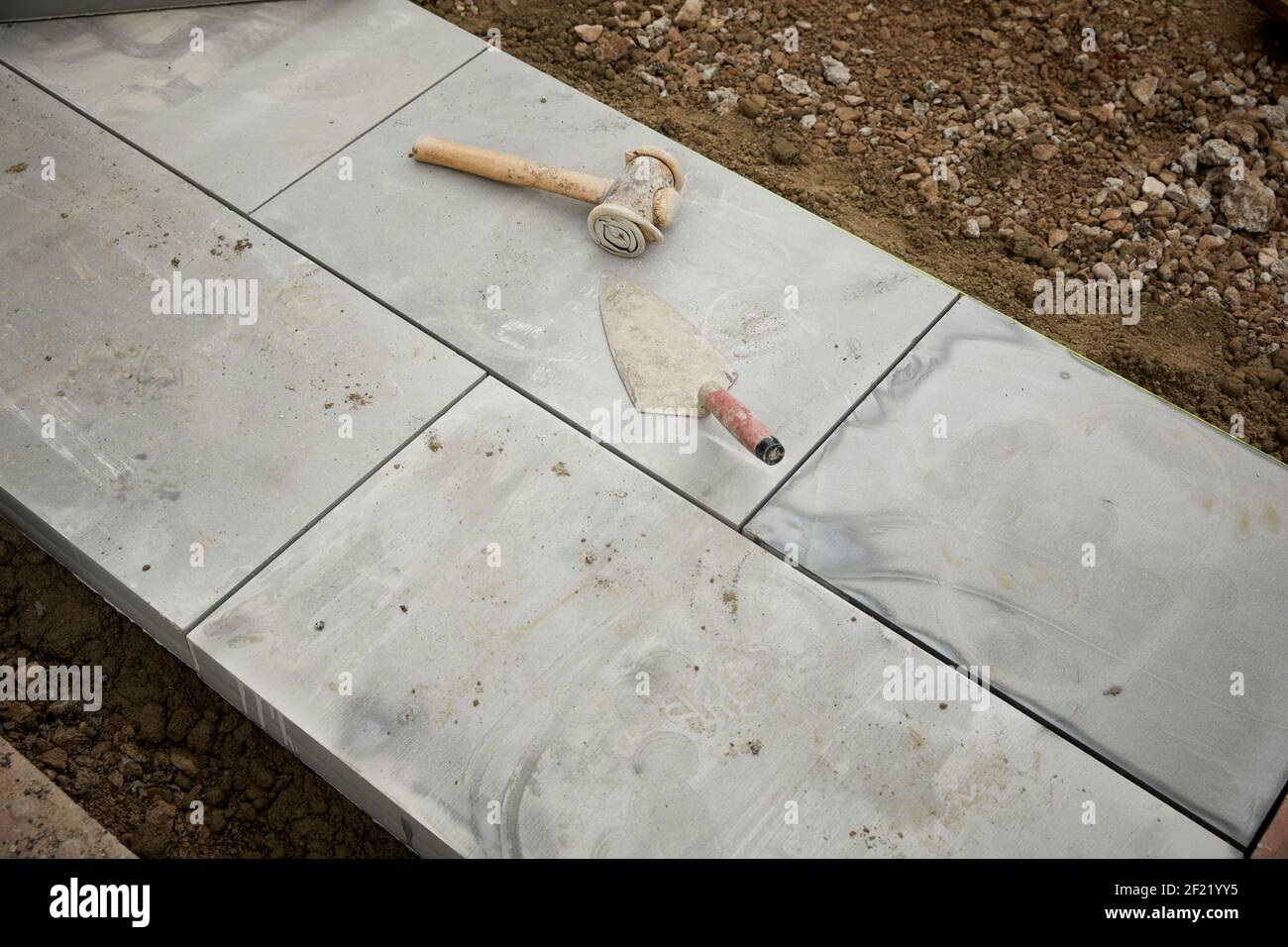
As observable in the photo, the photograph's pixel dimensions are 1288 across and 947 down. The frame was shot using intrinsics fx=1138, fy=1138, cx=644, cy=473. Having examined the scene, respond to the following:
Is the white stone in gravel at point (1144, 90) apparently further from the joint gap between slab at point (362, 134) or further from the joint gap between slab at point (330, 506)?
the joint gap between slab at point (330, 506)

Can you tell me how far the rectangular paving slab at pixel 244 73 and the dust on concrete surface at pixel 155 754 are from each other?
170 centimetres

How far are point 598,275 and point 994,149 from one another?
198 cm

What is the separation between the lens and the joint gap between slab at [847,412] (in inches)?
142

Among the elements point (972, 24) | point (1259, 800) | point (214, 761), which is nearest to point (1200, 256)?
point (972, 24)

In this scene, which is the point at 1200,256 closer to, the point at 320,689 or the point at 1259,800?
the point at 1259,800

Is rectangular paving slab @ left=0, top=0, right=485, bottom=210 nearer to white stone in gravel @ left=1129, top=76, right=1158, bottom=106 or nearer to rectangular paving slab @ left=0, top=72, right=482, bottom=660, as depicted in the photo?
rectangular paving slab @ left=0, top=72, right=482, bottom=660

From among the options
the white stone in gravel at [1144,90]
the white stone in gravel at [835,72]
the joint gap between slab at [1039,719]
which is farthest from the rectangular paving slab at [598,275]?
the white stone in gravel at [1144,90]

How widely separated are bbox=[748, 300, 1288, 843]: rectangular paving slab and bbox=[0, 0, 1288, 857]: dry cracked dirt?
559 mm

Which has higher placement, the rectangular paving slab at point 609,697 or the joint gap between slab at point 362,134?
the joint gap between slab at point 362,134

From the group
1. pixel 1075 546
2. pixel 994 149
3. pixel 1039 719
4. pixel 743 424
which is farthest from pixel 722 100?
pixel 1039 719

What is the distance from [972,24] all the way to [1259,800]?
3.66 metres

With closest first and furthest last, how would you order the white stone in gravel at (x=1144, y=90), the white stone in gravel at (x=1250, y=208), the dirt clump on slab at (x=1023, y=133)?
the dirt clump on slab at (x=1023, y=133)
the white stone in gravel at (x=1250, y=208)
the white stone in gravel at (x=1144, y=90)

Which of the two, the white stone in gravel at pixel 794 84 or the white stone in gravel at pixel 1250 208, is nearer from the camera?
the white stone in gravel at pixel 1250 208

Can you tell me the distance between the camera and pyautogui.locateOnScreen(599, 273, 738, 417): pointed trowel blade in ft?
12.5
